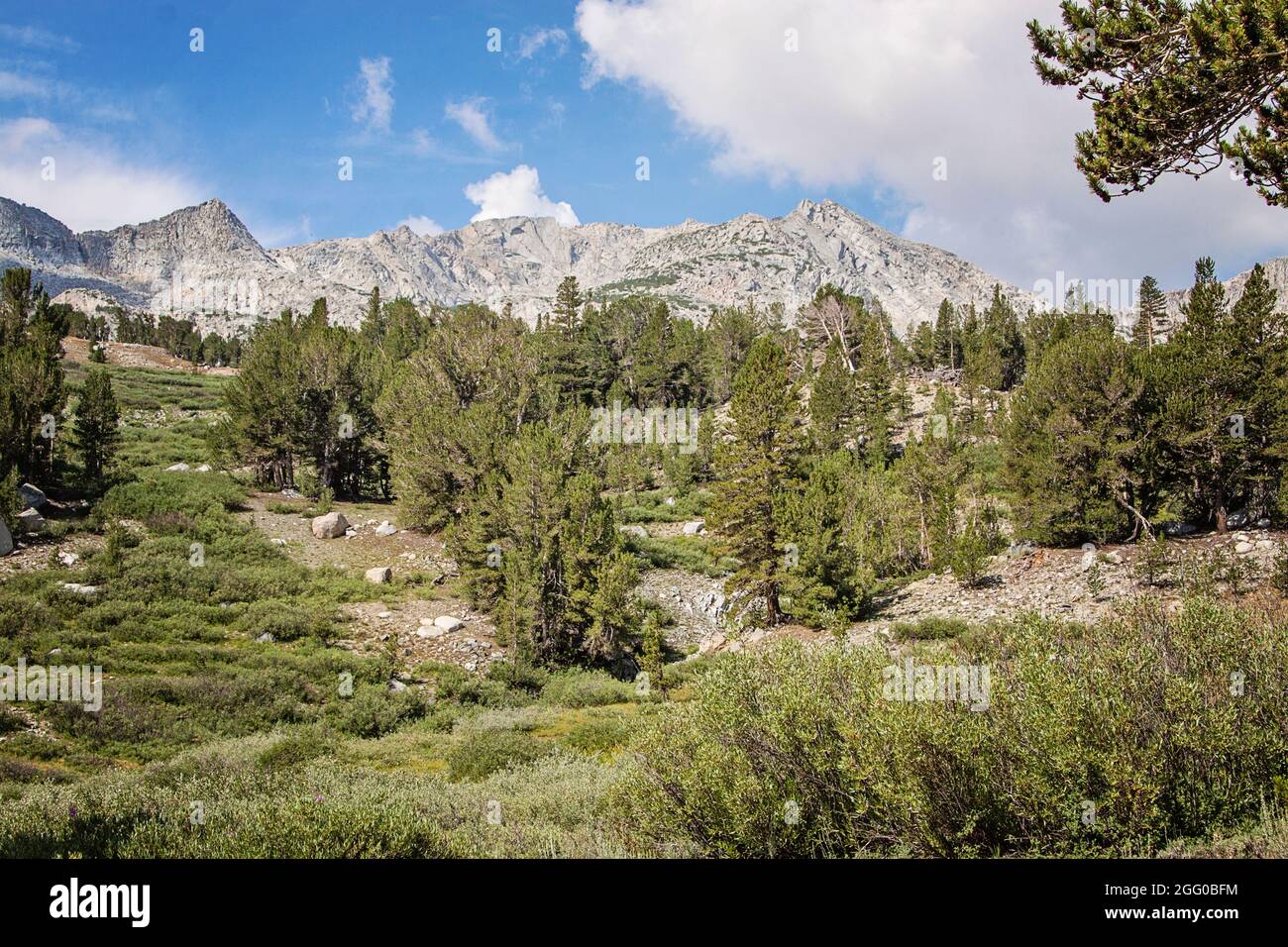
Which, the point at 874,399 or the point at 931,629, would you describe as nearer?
the point at 931,629

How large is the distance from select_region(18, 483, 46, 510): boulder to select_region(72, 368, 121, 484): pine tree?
14.2 feet

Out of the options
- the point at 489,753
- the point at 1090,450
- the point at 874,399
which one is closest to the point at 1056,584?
the point at 1090,450

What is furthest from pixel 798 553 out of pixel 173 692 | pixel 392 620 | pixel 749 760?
pixel 173 692

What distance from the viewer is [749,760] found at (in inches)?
344

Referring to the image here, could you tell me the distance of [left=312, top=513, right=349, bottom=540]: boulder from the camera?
34.2 metres

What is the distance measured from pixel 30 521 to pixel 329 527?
11.5 metres

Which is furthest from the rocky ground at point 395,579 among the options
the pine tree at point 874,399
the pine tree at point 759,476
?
the pine tree at point 874,399

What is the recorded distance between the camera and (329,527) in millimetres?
34406

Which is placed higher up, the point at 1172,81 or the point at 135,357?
the point at 135,357

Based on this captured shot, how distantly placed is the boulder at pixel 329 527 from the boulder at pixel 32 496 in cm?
1078

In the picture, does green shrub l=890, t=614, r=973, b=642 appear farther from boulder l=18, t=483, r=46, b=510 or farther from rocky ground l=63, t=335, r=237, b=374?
rocky ground l=63, t=335, r=237, b=374

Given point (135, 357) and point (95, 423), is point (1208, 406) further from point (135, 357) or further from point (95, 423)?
point (135, 357)

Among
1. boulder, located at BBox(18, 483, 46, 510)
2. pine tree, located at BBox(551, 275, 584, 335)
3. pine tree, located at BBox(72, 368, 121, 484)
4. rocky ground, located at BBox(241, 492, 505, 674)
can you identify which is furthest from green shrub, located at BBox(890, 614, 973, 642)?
pine tree, located at BBox(551, 275, 584, 335)

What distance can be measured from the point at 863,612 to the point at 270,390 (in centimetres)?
3605
